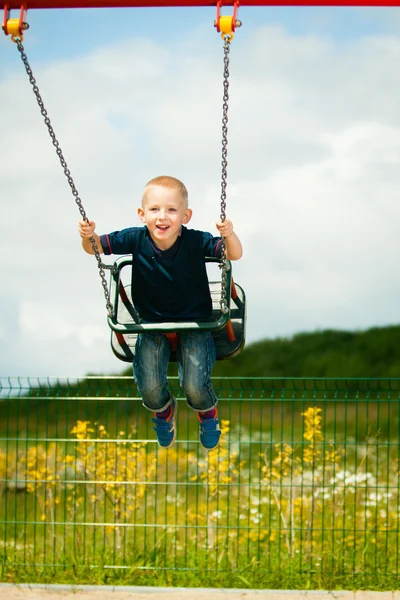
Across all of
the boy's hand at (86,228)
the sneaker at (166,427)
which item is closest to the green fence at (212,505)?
the sneaker at (166,427)

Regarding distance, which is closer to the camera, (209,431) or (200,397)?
(200,397)

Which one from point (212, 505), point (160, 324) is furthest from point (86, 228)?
point (212, 505)

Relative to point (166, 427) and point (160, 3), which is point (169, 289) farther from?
point (160, 3)

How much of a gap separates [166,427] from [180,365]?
0.37 m

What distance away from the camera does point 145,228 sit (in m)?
3.38

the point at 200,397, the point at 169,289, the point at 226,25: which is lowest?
the point at 200,397

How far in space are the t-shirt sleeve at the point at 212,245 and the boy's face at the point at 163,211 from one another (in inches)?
6.7

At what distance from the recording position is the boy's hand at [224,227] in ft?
10.1

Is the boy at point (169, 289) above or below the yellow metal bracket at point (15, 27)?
below

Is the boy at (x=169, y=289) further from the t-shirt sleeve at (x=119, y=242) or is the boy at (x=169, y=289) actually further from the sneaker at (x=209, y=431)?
the sneaker at (x=209, y=431)

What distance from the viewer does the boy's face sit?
304cm

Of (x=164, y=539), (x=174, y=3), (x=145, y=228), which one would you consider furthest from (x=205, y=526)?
(x=174, y=3)

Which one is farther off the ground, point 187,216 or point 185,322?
point 187,216

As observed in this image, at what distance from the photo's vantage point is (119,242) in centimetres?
336
